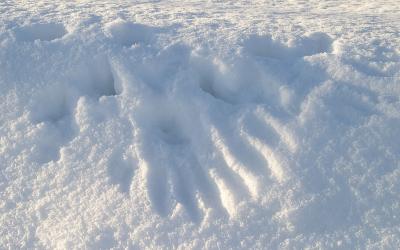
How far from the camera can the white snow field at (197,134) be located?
2537 millimetres

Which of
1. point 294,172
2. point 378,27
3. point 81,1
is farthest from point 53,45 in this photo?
point 378,27

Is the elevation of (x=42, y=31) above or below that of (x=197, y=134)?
above

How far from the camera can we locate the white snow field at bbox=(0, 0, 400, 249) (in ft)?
8.32

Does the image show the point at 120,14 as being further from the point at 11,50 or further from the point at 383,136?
the point at 383,136

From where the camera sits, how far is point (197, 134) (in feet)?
9.48

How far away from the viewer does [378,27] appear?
3.63 m

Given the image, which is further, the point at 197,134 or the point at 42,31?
the point at 42,31

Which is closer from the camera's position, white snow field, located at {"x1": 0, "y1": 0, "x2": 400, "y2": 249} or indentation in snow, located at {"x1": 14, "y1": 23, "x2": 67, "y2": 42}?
white snow field, located at {"x1": 0, "y1": 0, "x2": 400, "y2": 249}

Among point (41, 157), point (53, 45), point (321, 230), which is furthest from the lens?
point (53, 45)

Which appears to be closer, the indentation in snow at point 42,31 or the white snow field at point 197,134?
the white snow field at point 197,134

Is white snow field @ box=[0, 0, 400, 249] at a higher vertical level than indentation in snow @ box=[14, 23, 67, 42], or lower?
lower

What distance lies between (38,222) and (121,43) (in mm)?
1339

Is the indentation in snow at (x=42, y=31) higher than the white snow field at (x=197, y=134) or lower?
higher

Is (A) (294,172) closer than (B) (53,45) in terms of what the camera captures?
Yes
